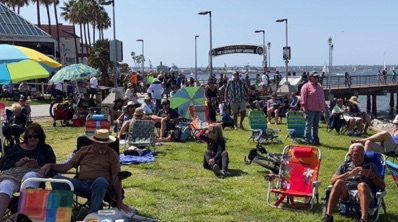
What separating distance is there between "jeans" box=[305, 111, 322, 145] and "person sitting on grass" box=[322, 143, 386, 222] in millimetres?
5608

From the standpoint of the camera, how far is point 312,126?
12.2 metres

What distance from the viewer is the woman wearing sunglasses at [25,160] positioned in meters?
5.75

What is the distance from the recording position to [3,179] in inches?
229

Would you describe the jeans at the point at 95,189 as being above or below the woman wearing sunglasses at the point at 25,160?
below

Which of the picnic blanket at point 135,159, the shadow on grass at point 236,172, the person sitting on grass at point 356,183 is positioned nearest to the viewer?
the person sitting on grass at point 356,183

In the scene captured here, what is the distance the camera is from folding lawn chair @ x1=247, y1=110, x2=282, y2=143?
12.6 metres

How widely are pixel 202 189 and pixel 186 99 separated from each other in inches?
263

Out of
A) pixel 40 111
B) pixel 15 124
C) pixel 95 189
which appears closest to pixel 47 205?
pixel 95 189

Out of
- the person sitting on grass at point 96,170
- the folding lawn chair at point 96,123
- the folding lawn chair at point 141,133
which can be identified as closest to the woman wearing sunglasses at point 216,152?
the folding lawn chair at point 141,133

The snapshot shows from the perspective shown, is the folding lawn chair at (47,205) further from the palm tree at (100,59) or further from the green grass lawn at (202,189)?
the palm tree at (100,59)

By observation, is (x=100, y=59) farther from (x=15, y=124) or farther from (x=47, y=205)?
(x=47, y=205)

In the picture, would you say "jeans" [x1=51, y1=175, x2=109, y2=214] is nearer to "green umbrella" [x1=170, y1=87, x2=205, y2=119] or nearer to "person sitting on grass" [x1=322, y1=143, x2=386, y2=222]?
"person sitting on grass" [x1=322, y1=143, x2=386, y2=222]

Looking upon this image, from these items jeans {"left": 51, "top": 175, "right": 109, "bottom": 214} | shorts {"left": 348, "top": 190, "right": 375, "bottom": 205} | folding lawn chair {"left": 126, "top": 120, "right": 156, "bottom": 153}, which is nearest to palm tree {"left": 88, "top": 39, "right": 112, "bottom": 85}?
folding lawn chair {"left": 126, "top": 120, "right": 156, "bottom": 153}

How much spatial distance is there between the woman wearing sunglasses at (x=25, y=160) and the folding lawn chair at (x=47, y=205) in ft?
1.26
